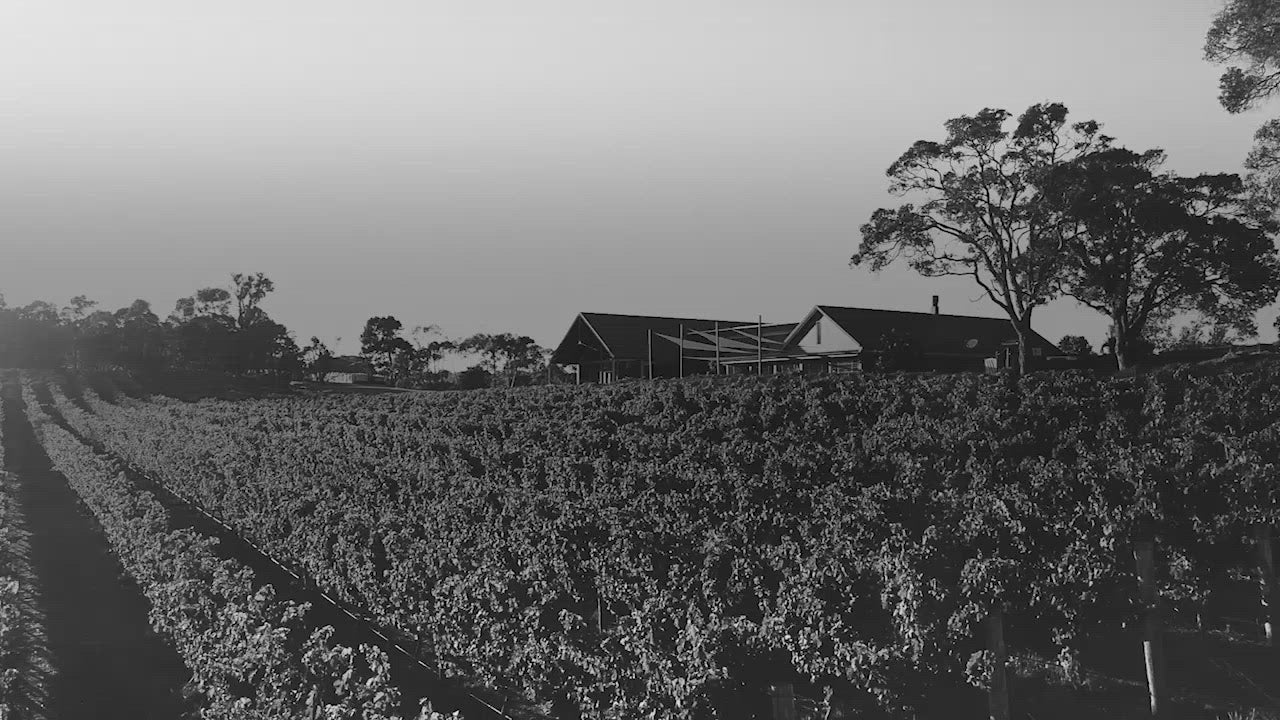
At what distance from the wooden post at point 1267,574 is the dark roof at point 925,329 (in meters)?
22.6

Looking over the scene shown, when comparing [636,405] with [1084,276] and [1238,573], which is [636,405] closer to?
[1238,573]

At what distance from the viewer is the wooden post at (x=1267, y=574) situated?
1175 cm

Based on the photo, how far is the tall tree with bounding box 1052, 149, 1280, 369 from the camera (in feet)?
97.1

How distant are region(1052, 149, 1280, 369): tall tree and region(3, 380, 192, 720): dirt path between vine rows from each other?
2504cm

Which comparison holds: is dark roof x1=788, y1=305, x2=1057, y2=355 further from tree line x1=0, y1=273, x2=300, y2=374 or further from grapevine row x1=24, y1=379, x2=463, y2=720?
tree line x1=0, y1=273, x2=300, y2=374

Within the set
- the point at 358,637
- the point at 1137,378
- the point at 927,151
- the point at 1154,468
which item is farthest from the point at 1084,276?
the point at 358,637

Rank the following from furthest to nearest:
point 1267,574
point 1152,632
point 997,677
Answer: point 1267,574
point 1152,632
point 997,677

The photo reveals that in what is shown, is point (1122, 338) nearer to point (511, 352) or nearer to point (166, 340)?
point (511, 352)

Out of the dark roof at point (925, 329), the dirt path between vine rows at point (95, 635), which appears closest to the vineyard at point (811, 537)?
the dirt path between vine rows at point (95, 635)

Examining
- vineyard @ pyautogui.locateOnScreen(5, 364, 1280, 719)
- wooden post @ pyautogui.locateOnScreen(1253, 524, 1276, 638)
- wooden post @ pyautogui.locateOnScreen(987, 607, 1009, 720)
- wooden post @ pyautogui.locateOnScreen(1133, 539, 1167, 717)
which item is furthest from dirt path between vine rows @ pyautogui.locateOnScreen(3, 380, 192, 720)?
wooden post @ pyautogui.locateOnScreen(1253, 524, 1276, 638)

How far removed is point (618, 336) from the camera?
41.6 meters

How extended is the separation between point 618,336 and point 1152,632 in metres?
32.2

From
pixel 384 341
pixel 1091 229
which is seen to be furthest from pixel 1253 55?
pixel 384 341

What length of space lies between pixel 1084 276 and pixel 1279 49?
965 cm
